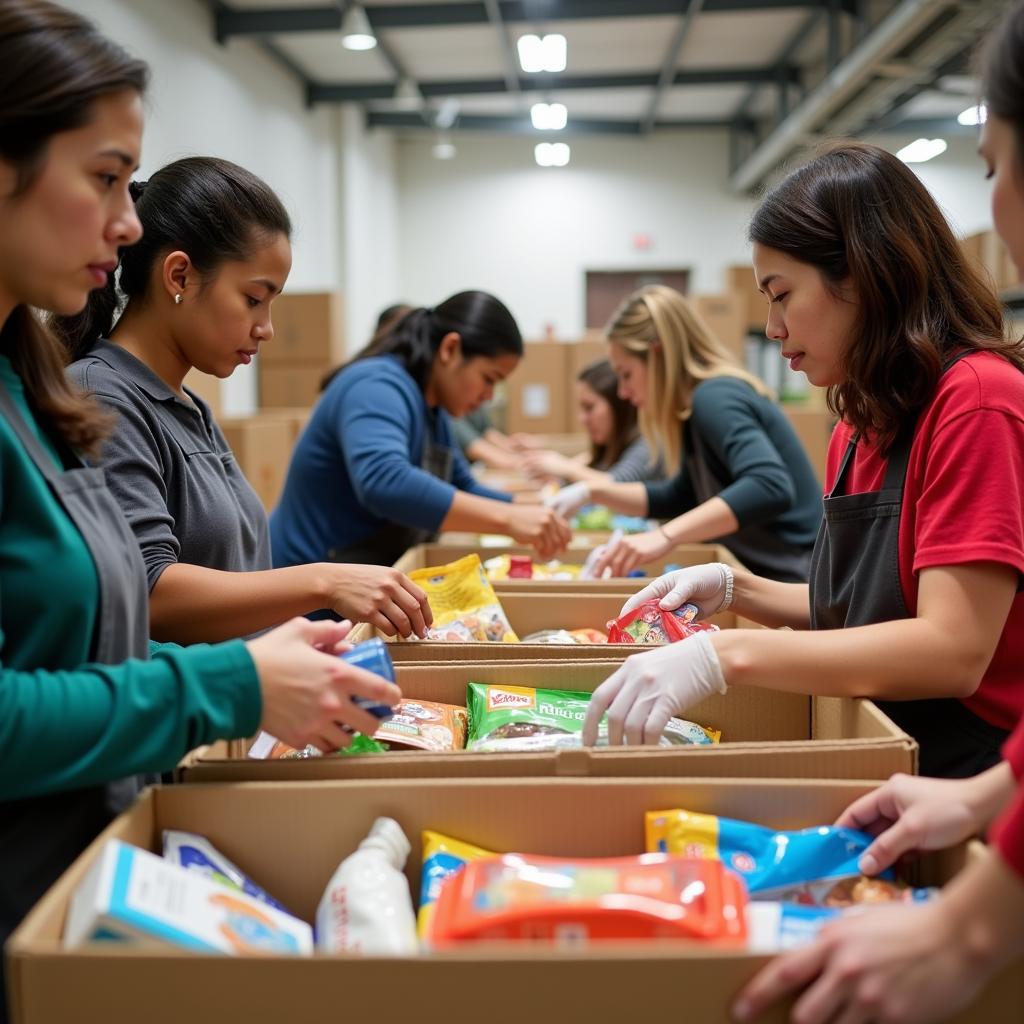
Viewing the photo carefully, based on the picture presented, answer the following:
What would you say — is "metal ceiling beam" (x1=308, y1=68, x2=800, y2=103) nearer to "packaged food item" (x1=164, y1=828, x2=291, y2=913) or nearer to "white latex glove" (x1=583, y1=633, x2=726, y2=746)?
"white latex glove" (x1=583, y1=633, x2=726, y2=746)

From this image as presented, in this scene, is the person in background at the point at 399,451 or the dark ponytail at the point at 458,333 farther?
the dark ponytail at the point at 458,333

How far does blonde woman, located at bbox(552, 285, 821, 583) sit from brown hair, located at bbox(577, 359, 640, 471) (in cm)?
139

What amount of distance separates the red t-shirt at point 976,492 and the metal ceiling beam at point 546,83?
29.6 feet

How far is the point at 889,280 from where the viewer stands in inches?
54.6

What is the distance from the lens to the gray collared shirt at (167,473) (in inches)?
56.3

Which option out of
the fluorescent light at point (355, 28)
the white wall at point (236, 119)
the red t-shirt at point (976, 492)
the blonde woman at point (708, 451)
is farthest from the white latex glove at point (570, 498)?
the fluorescent light at point (355, 28)

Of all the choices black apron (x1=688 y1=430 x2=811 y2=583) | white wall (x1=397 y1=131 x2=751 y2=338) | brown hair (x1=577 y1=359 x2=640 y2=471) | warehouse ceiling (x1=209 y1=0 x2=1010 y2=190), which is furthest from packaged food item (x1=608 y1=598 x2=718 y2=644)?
white wall (x1=397 y1=131 x2=751 y2=338)

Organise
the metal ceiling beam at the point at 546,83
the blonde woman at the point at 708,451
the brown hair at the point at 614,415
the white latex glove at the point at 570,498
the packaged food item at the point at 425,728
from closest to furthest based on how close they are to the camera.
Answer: the packaged food item at the point at 425,728 → the blonde woman at the point at 708,451 → the white latex glove at the point at 570,498 → the brown hair at the point at 614,415 → the metal ceiling beam at the point at 546,83

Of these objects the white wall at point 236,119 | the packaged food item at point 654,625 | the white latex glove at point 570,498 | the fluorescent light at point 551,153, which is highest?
the fluorescent light at point 551,153

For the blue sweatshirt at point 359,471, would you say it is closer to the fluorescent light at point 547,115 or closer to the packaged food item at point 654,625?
the packaged food item at point 654,625

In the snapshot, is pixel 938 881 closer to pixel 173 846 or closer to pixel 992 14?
pixel 173 846

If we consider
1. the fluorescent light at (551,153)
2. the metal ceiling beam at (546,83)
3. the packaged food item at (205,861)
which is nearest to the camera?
the packaged food item at (205,861)

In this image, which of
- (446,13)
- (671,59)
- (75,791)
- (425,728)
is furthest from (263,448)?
(671,59)

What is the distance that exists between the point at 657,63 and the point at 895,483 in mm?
8916
